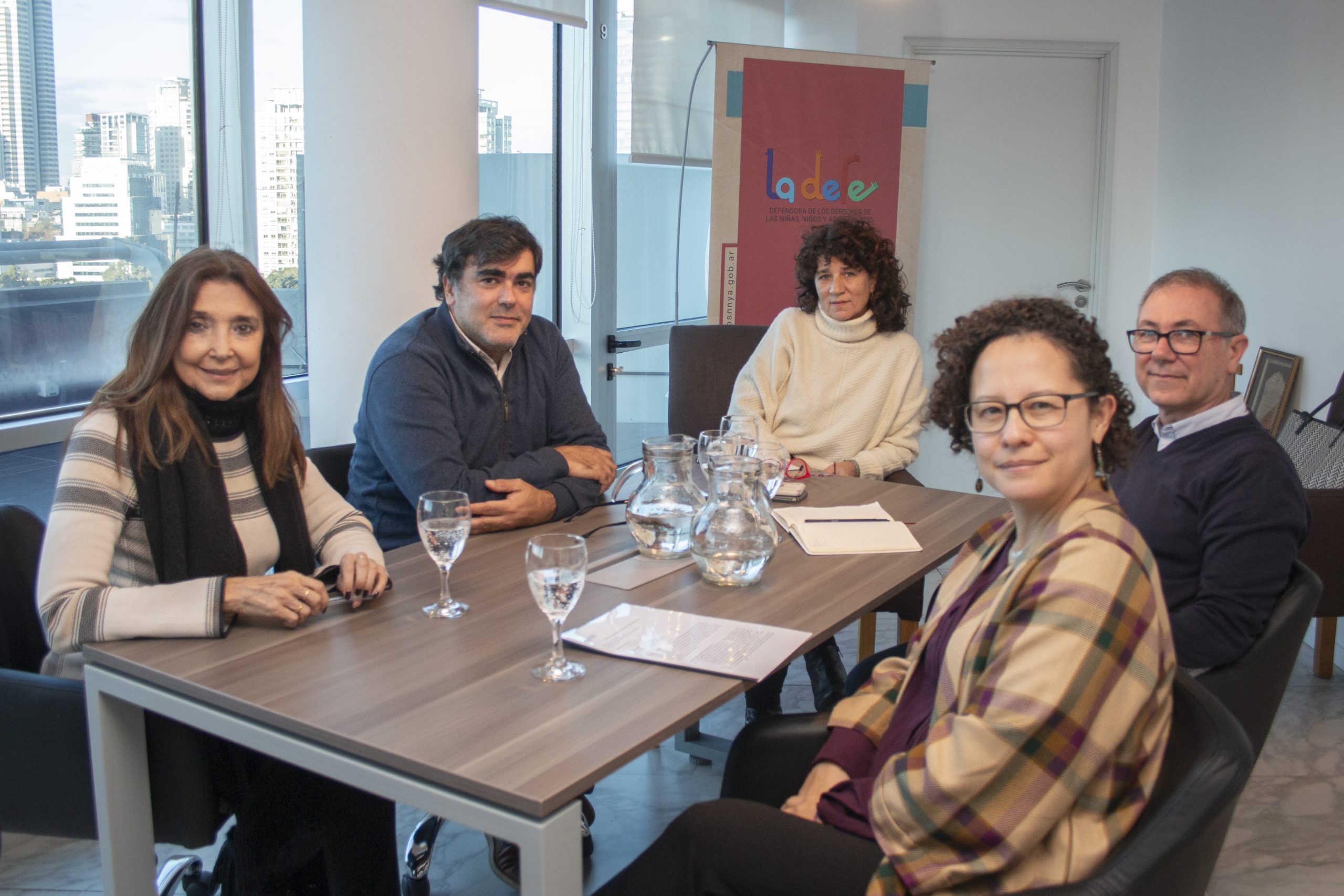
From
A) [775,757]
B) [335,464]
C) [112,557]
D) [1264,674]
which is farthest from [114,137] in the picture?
[1264,674]

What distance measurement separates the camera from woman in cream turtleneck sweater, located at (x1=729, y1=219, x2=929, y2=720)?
10.5 feet

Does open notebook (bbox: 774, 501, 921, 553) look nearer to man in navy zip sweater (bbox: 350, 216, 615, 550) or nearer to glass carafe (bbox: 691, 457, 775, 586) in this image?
glass carafe (bbox: 691, 457, 775, 586)

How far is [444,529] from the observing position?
169cm

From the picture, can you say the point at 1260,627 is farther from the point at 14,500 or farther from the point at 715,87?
the point at 715,87

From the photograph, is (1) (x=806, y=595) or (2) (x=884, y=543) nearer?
(1) (x=806, y=595)

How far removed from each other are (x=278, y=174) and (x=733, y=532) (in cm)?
216

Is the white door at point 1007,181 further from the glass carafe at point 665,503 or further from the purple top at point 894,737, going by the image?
the purple top at point 894,737

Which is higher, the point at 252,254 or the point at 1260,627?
the point at 252,254

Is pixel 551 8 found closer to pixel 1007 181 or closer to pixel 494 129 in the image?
pixel 494 129

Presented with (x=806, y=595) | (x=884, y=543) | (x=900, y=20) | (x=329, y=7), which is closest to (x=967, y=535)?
(x=884, y=543)

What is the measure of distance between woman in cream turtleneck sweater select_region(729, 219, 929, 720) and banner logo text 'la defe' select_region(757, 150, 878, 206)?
1217 millimetres

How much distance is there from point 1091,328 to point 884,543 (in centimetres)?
81

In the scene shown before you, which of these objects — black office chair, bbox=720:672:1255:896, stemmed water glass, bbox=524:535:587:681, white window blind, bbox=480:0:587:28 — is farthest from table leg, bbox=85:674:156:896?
white window blind, bbox=480:0:587:28

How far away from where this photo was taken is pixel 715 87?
14.4 feet
